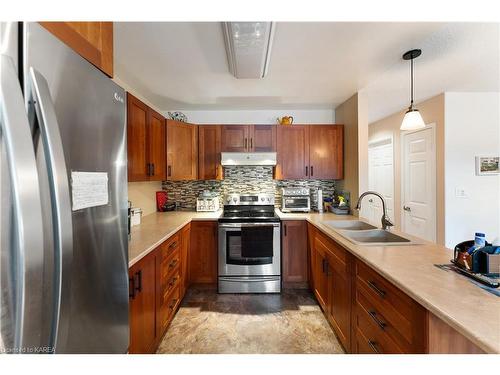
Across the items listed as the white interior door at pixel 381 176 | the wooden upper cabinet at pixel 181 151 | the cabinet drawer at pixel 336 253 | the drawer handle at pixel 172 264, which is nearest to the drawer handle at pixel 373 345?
the cabinet drawer at pixel 336 253

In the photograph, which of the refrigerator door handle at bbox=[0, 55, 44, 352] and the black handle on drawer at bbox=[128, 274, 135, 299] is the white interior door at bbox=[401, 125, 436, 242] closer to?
the black handle on drawer at bbox=[128, 274, 135, 299]

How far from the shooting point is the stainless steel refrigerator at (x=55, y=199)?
0.50 m

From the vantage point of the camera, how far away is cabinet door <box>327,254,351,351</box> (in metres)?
1.65

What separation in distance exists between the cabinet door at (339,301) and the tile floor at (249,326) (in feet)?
0.49

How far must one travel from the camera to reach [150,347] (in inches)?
63.6

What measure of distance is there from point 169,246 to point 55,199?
154 cm

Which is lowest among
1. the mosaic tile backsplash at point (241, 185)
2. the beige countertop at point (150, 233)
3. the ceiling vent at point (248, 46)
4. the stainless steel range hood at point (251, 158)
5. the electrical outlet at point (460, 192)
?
the beige countertop at point (150, 233)

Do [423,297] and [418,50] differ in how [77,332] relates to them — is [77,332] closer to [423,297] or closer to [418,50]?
[423,297]

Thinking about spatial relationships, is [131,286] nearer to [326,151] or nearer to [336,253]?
[336,253]

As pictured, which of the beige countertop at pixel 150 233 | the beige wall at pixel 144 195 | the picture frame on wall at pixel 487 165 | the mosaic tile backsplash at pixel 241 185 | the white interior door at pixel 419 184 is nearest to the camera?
the beige countertop at pixel 150 233

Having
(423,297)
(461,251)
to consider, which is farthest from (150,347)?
(461,251)

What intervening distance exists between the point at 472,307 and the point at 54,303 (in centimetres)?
133

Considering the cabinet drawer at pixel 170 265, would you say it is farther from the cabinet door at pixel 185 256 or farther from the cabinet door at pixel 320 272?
the cabinet door at pixel 320 272
